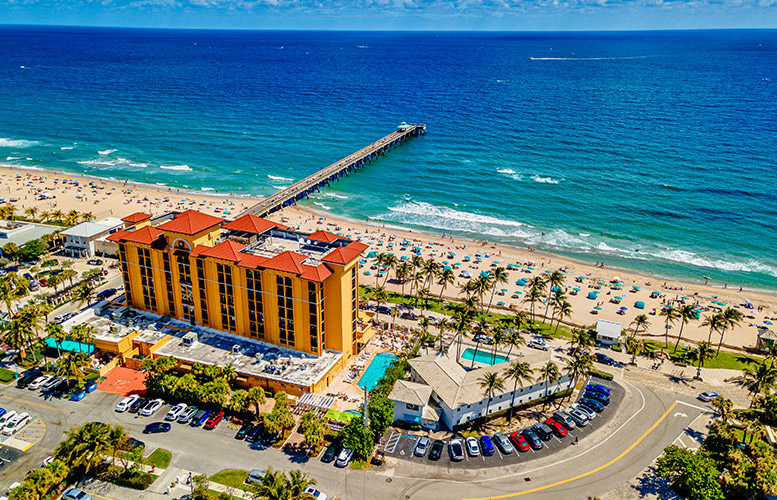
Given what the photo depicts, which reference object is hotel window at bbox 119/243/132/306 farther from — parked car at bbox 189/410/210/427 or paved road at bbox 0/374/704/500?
parked car at bbox 189/410/210/427

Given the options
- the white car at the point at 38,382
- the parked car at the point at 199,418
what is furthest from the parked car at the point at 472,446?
the white car at the point at 38,382

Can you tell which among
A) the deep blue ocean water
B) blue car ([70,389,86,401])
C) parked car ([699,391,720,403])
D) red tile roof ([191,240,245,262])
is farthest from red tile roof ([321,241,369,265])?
the deep blue ocean water

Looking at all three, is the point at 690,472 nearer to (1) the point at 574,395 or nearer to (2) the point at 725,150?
(1) the point at 574,395

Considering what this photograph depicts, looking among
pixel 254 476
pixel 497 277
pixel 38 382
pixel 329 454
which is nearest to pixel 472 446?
pixel 329 454

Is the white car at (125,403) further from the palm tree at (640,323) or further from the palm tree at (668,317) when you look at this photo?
A: the palm tree at (668,317)

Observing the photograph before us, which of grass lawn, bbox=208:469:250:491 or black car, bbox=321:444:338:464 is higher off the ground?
grass lawn, bbox=208:469:250:491

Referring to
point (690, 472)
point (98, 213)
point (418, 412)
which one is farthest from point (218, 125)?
point (690, 472)
